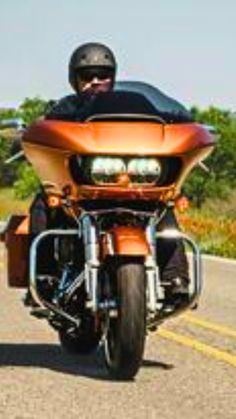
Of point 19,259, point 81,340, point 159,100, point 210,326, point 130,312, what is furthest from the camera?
point 210,326

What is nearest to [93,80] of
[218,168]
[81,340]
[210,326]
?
[81,340]

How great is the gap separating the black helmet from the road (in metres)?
1.85

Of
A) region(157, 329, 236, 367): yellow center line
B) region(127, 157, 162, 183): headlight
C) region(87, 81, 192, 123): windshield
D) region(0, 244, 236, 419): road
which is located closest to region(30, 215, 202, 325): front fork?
region(127, 157, 162, 183): headlight

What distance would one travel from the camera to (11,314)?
444 inches

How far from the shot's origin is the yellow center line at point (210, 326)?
9.98 m

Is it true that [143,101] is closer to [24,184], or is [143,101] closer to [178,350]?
[178,350]

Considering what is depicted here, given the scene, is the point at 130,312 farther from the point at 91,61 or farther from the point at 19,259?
the point at 91,61

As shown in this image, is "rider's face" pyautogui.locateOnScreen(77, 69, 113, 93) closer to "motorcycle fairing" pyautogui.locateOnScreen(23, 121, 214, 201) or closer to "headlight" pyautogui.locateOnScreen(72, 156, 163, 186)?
"motorcycle fairing" pyautogui.locateOnScreen(23, 121, 214, 201)

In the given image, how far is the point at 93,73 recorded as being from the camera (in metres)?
8.20

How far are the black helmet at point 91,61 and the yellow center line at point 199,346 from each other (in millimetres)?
1981

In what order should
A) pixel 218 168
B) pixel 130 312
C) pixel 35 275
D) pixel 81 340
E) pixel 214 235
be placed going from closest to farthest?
pixel 130 312, pixel 35 275, pixel 81 340, pixel 214 235, pixel 218 168

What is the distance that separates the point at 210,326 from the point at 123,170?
3297 millimetres

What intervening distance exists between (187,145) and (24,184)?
125076 millimetres

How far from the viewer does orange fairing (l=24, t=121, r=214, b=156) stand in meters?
7.34
